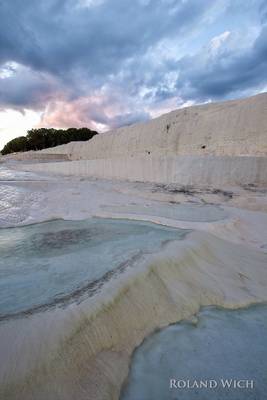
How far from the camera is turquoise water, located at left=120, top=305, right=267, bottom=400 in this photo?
122 centimetres

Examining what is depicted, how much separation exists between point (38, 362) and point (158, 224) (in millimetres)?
2400

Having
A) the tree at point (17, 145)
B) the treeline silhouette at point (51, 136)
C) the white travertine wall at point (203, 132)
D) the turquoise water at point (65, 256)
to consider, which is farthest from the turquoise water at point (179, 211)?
the tree at point (17, 145)

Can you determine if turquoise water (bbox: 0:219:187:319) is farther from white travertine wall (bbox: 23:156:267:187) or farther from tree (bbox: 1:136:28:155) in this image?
tree (bbox: 1:136:28:155)

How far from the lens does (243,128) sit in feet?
23.4

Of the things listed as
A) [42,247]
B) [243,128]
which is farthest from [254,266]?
[243,128]

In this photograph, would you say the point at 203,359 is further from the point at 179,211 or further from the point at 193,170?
the point at 193,170

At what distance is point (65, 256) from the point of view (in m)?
2.40

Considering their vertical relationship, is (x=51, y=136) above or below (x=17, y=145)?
above

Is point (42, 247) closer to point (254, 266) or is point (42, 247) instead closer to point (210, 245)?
point (210, 245)

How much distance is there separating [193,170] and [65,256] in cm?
440

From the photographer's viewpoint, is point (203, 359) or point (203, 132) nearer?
point (203, 359)

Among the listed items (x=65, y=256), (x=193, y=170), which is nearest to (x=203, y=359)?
(x=65, y=256)

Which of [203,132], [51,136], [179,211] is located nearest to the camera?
[179,211]

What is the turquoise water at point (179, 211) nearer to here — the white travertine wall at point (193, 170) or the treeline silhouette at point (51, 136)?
the white travertine wall at point (193, 170)
